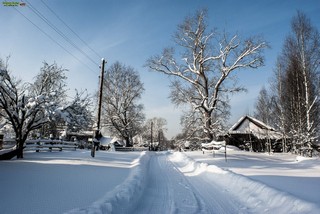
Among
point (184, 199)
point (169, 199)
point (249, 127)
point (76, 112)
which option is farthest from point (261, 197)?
point (249, 127)

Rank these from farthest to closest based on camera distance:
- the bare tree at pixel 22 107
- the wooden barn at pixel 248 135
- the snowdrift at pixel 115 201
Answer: the wooden barn at pixel 248 135 < the bare tree at pixel 22 107 < the snowdrift at pixel 115 201

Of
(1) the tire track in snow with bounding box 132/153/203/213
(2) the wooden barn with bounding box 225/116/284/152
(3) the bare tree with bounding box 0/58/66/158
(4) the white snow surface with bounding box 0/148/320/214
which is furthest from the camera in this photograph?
(2) the wooden barn with bounding box 225/116/284/152

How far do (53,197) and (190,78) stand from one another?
880 inches

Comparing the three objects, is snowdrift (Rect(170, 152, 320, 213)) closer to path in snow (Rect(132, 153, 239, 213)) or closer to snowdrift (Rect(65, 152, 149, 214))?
path in snow (Rect(132, 153, 239, 213))

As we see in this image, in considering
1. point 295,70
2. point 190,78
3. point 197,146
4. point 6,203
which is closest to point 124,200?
point 6,203

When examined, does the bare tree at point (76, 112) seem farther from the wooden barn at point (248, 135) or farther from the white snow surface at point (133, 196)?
the wooden barn at point (248, 135)

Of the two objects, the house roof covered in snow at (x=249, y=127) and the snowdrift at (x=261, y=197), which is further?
the house roof covered in snow at (x=249, y=127)

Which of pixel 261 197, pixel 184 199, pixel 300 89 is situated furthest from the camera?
pixel 300 89

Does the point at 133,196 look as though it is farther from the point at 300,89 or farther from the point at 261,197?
the point at 300,89

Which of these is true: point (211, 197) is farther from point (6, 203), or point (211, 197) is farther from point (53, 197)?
point (6, 203)

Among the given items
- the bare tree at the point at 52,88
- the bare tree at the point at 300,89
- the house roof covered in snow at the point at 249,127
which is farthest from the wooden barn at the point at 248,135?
the bare tree at the point at 52,88

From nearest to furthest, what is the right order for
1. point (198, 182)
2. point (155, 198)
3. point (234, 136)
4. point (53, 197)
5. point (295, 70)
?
point (53, 197)
point (155, 198)
point (198, 182)
point (295, 70)
point (234, 136)

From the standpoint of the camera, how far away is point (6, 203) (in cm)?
516

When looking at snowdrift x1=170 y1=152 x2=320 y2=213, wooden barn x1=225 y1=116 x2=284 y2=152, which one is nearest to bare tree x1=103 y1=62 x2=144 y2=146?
wooden barn x1=225 y1=116 x2=284 y2=152
